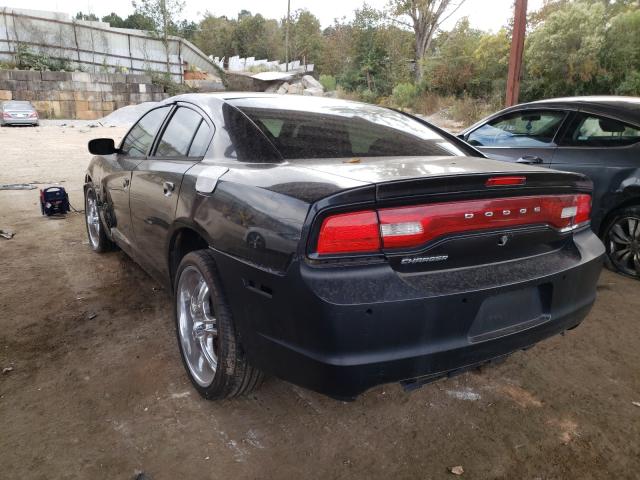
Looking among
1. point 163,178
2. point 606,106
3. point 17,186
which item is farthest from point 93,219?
point 606,106

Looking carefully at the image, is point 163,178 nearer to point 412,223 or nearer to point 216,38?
point 412,223

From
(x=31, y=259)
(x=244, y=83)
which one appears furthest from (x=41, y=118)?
(x=31, y=259)

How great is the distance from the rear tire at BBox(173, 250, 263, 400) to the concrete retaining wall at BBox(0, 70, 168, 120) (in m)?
31.8

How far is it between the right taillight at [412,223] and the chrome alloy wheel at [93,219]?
359 cm

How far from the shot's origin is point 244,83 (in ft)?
140

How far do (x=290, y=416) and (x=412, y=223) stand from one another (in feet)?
3.81

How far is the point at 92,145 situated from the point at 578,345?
3680 millimetres

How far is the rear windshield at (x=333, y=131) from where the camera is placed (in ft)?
8.23

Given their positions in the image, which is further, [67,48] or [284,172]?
[67,48]

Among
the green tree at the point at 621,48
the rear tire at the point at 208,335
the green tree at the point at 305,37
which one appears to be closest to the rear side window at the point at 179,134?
the rear tire at the point at 208,335

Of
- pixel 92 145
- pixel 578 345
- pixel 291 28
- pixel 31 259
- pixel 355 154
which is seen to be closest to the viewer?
pixel 355 154

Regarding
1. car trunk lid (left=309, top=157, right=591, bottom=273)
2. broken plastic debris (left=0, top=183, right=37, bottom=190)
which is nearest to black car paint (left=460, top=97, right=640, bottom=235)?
car trunk lid (left=309, top=157, right=591, bottom=273)

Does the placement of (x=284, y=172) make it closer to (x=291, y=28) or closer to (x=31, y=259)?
(x=31, y=259)

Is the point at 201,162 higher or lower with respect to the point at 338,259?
higher
